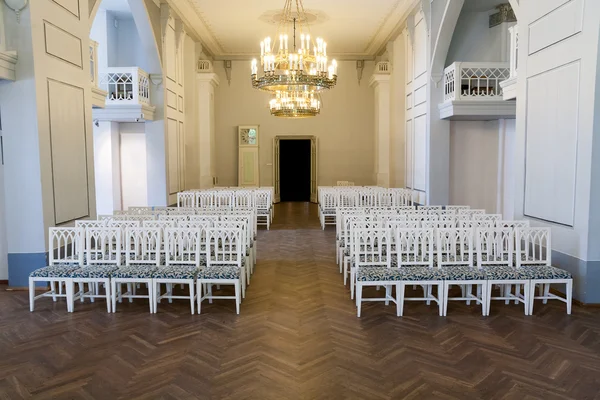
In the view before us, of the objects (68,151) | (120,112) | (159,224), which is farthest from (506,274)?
(120,112)

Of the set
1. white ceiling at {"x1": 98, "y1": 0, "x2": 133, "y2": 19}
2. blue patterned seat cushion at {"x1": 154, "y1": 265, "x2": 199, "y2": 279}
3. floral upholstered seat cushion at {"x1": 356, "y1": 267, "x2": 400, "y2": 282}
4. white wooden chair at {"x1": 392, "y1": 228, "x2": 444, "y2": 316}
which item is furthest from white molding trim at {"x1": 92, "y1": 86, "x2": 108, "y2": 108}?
white wooden chair at {"x1": 392, "y1": 228, "x2": 444, "y2": 316}

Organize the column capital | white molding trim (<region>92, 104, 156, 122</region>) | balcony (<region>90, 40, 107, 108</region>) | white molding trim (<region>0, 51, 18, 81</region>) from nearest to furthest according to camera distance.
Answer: white molding trim (<region>0, 51, 18, 81</region>), balcony (<region>90, 40, 107, 108</region>), white molding trim (<region>92, 104, 156, 122</region>), the column capital

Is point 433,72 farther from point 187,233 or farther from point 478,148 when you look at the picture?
point 187,233

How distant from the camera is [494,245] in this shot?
558 centimetres

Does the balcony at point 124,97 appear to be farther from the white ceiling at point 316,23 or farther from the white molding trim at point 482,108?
the white molding trim at point 482,108

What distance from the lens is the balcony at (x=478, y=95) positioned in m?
8.79

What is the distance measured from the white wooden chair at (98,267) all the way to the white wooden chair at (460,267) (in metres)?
3.63

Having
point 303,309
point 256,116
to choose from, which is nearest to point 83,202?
point 303,309

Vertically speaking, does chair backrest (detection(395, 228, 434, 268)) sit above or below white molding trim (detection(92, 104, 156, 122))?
below

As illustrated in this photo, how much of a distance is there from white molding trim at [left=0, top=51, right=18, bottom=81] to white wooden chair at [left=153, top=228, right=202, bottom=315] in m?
2.69

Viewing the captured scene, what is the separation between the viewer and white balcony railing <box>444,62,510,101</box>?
8.80 meters

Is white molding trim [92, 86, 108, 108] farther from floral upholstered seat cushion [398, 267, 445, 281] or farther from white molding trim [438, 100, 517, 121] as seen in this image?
white molding trim [438, 100, 517, 121]

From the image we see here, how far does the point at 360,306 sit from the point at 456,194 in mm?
6612

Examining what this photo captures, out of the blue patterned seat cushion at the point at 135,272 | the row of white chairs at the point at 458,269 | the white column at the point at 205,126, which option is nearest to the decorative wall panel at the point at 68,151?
the blue patterned seat cushion at the point at 135,272
